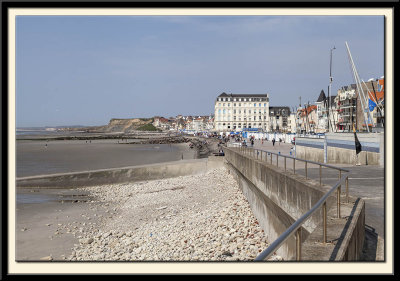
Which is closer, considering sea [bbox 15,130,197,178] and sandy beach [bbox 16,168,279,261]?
sandy beach [bbox 16,168,279,261]

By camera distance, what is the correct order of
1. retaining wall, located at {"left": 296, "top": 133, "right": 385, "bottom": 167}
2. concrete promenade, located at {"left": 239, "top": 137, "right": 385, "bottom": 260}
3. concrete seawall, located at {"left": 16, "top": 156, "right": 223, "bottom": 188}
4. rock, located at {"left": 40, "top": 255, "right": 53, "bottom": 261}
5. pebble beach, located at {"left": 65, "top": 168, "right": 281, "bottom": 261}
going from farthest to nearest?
concrete seawall, located at {"left": 16, "top": 156, "right": 223, "bottom": 188}
retaining wall, located at {"left": 296, "top": 133, "right": 385, "bottom": 167}
rock, located at {"left": 40, "top": 255, "right": 53, "bottom": 261}
pebble beach, located at {"left": 65, "top": 168, "right": 281, "bottom": 261}
concrete promenade, located at {"left": 239, "top": 137, "right": 385, "bottom": 260}

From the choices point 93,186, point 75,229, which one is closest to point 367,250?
point 75,229

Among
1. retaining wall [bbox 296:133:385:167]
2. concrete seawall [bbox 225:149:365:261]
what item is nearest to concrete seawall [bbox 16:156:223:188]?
retaining wall [bbox 296:133:385:167]

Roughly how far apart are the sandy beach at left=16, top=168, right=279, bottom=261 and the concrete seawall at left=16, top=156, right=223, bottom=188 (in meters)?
4.09

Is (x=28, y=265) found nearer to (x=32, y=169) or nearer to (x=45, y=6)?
(x=45, y=6)

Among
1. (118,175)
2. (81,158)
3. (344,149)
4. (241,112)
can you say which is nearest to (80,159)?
(81,158)

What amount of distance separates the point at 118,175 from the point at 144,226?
1668 centimetres

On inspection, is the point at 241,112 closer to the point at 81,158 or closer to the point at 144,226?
the point at 81,158

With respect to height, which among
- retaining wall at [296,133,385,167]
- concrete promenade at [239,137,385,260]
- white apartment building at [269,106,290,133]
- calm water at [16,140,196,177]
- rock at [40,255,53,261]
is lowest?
rock at [40,255,53,261]

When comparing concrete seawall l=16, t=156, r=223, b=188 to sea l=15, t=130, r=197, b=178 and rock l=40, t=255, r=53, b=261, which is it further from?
rock l=40, t=255, r=53, b=261

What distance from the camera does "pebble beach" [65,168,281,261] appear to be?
500 inches

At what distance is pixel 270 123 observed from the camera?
18688 cm

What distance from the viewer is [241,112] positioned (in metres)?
185

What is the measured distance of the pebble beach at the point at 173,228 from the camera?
1269 cm
